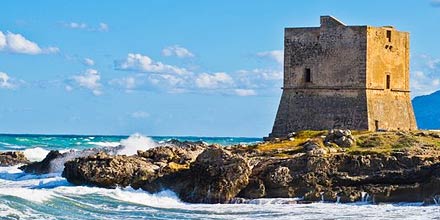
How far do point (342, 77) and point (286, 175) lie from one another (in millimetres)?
10162

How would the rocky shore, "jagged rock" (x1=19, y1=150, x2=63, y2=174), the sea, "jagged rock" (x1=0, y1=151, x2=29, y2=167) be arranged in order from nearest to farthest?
the sea
the rocky shore
"jagged rock" (x1=19, y1=150, x2=63, y2=174)
"jagged rock" (x1=0, y1=151, x2=29, y2=167)

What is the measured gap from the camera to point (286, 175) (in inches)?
1219

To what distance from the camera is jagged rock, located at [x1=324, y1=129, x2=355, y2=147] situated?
3456cm

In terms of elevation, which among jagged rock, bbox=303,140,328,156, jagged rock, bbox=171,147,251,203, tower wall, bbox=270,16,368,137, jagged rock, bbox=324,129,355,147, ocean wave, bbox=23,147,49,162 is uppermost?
tower wall, bbox=270,16,368,137

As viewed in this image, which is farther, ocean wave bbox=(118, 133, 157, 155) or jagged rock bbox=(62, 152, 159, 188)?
ocean wave bbox=(118, 133, 157, 155)

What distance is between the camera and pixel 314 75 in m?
40.7

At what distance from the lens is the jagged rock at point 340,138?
3456 centimetres

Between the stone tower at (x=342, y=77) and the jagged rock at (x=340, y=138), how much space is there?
5.13 m

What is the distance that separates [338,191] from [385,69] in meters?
11.5

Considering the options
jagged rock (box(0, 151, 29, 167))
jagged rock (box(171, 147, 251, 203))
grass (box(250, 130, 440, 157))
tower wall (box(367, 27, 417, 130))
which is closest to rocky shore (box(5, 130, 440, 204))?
jagged rock (box(171, 147, 251, 203))

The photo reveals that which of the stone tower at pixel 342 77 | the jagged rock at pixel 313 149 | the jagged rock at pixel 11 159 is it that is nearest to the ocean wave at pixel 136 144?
the jagged rock at pixel 11 159

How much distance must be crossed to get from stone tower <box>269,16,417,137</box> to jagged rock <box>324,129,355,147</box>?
513 cm

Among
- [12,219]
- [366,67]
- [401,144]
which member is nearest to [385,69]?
[366,67]

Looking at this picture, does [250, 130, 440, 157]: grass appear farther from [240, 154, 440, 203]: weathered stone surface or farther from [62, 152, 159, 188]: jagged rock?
[62, 152, 159, 188]: jagged rock
